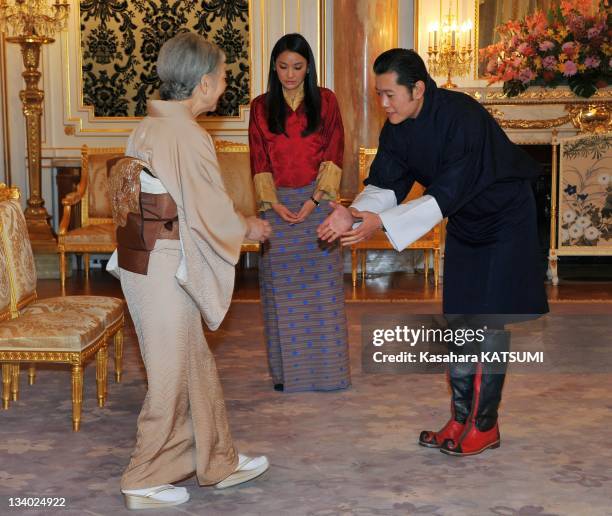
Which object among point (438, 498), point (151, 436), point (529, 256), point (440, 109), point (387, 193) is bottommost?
point (438, 498)

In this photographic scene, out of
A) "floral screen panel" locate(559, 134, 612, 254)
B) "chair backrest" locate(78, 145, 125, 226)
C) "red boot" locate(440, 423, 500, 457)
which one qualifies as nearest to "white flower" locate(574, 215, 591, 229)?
"floral screen panel" locate(559, 134, 612, 254)

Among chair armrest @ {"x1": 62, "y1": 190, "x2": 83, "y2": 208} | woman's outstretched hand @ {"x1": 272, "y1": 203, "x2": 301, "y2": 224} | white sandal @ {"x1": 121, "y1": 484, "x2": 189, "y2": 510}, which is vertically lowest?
white sandal @ {"x1": 121, "y1": 484, "x2": 189, "y2": 510}

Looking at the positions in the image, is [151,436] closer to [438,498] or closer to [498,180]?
[438,498]

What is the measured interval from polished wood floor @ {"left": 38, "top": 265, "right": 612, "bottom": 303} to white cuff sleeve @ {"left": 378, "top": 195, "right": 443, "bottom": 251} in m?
3.78

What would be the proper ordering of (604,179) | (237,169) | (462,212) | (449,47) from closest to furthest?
(462,212) → (604,179) → (449,47) → (237,169)

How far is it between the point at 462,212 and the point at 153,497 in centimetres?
154

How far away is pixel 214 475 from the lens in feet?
10.8

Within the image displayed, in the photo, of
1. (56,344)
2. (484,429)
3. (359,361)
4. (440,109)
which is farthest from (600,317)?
(56,344)

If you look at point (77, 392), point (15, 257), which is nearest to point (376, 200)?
point (77, 392)

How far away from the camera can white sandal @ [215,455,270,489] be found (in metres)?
3.39

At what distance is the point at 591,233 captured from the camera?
26.2 ft

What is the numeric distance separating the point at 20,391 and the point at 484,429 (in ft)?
7.80

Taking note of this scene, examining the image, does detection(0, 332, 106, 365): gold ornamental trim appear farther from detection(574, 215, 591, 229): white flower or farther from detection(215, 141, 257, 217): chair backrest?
detection(574, 215, 591, 229): white flower

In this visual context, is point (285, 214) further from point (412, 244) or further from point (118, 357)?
point (412, 244)
